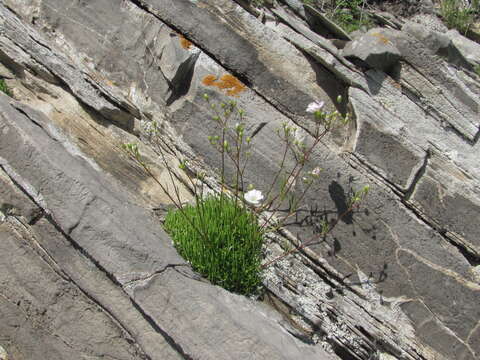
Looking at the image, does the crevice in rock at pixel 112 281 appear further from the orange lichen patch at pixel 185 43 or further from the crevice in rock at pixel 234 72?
the crevice in rock at pixel 234 72

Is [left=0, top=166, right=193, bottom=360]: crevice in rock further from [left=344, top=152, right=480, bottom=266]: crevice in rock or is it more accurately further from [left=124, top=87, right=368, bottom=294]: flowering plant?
[left=344, top=152, right=480, bottom=266]: crevice in rock

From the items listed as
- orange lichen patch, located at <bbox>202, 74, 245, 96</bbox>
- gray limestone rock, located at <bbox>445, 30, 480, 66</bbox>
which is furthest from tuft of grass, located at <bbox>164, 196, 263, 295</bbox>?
gray limestone rock, located at <bbox>445, 30, 480, 66</bbox>

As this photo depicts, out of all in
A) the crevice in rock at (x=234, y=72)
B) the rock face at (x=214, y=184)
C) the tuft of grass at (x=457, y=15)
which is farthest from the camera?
the tuft of grass at (x=457, y=15)

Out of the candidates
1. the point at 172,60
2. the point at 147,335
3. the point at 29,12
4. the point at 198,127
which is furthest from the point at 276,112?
the point at 29,12

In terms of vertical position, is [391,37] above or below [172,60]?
above

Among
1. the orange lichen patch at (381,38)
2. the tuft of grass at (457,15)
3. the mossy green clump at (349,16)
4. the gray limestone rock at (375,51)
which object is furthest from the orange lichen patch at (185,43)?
the tuft of grass at (457,15)

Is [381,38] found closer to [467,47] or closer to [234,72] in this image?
[234,72]

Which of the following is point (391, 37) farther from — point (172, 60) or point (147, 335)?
point (147, 335)

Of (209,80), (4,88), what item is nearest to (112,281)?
(209,80)
